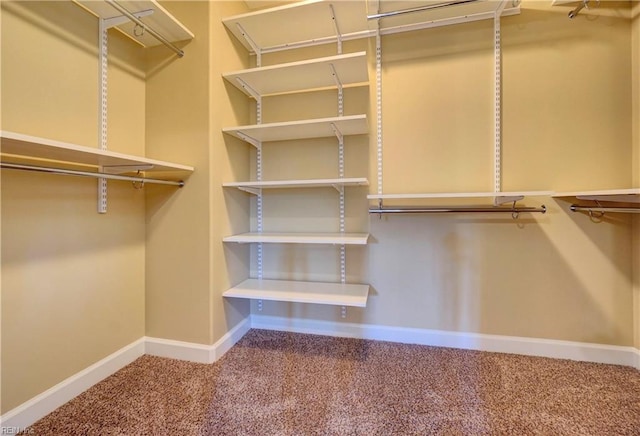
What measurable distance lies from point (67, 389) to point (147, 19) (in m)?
1.88

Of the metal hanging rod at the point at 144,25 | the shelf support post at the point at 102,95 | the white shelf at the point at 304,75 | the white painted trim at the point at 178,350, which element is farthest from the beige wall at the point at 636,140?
the shelf support post at the point at 102,95

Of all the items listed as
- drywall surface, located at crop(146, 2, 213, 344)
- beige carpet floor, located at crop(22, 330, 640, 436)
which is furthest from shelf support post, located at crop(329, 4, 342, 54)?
beige carpet floor, located at crop(22, 330, 640, 436)

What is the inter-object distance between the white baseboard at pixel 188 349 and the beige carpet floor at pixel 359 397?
42mm

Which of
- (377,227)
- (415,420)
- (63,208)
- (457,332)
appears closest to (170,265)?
(63,208)

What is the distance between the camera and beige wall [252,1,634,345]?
1636mm

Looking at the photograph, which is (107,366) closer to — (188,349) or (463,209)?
(188,349)

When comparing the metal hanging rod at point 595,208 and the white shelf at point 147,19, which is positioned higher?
the white shelf at point 147,19

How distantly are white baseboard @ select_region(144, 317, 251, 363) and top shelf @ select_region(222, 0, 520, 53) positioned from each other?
1975 mm

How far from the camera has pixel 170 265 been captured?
68.3 inches

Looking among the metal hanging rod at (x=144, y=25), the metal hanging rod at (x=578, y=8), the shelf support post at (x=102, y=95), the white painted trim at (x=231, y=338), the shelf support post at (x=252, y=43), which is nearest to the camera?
the metal hanging rod at (x=144, y=25)

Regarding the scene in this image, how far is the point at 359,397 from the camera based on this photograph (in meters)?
1.37

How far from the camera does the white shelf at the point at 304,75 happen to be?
1.61m

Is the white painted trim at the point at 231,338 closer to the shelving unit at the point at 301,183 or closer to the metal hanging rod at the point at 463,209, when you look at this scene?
the shelving unit at the point at 301,183

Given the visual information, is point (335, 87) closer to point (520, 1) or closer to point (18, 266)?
point (520, 1)
